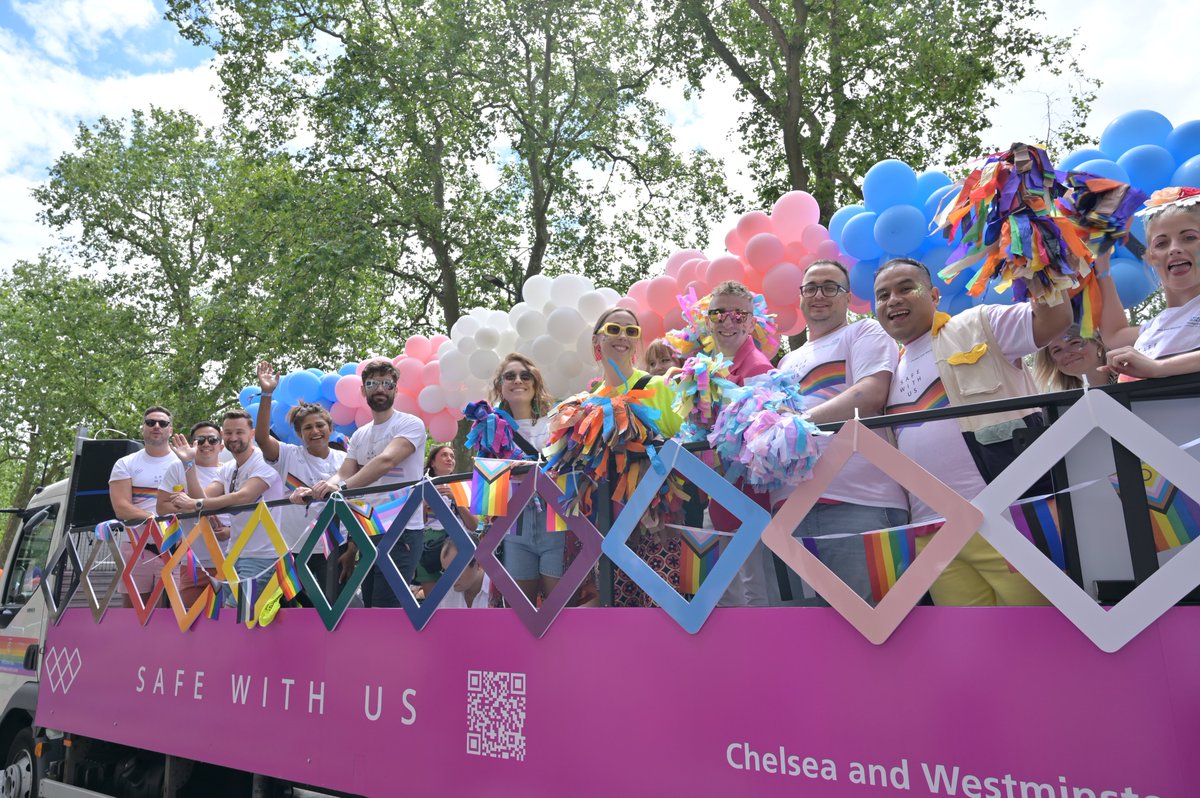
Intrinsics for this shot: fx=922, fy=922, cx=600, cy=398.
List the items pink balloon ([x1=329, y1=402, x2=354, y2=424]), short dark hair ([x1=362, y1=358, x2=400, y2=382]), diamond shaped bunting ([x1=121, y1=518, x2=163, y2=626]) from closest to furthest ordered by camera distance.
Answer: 1. short dark hair ([x1=362, y1=358, x2=400, y2=382])
2. diamond shaped bunting ([x1=121, y1=518, x2=163, y2=626])
3. pink balloon ([x1=329, y1=402, x2=354, y2=424])

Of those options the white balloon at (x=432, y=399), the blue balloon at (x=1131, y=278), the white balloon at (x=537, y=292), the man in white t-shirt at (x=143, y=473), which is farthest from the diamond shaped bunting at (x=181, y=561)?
the blue balloon at (x=1131, y=278)

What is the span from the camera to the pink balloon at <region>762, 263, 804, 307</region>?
21.2ft

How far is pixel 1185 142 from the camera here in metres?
5.23

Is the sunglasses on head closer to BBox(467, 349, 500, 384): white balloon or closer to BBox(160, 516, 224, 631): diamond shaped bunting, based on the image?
BBox(160, 516, 224, 631): diamond shaped bunting

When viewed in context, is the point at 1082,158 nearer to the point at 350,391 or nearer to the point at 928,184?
the point at 928,184

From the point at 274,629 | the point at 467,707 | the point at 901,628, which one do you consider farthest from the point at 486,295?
the point at 901,628

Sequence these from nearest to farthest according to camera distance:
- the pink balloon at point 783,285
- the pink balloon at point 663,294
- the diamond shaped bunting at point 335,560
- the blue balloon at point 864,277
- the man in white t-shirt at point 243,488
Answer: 1. the diamond shaped bunting at point 335,560
2. the man in white t-shirt at point 243,488
3. the blue balloon at point 864,277
4. the pink balloon at point 783,285
5. the pink balloon at point 663,294

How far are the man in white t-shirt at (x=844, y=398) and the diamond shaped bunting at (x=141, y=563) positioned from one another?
157 inches

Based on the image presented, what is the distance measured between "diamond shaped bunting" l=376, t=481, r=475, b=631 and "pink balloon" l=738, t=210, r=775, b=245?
369 cm

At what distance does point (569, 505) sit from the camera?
138 inches

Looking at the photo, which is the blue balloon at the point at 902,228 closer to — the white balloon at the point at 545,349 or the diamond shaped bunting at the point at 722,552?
the white balloon at the point at 545,349

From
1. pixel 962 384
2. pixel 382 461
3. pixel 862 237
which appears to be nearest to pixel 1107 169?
pixel 862 237

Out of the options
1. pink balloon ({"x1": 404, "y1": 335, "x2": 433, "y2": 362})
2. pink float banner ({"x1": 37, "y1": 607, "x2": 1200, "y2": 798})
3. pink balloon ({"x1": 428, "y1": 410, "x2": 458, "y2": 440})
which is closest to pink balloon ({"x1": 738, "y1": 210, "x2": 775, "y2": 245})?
pink balloon ({"x1": 428, "y1": 410, "x2": 458, "y2": 440})

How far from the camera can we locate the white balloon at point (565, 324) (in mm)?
7293
